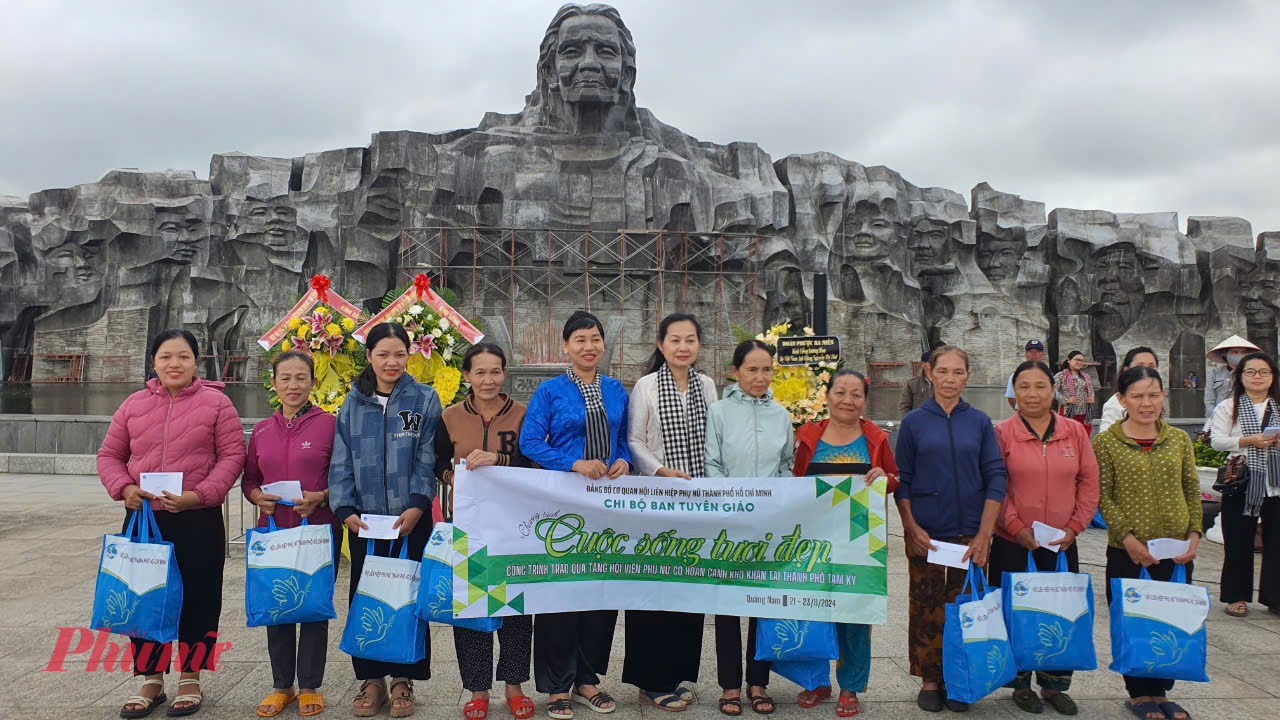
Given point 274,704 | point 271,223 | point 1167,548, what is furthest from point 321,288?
point 271,223

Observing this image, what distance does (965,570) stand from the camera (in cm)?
326

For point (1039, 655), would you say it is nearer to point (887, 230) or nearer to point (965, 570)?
point (965, 570)

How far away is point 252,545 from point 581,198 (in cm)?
1681

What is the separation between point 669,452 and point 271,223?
2061 cm

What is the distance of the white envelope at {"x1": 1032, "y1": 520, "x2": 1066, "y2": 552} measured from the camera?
319 cm

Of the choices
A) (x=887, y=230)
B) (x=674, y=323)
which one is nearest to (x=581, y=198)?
(x=887, y=230)

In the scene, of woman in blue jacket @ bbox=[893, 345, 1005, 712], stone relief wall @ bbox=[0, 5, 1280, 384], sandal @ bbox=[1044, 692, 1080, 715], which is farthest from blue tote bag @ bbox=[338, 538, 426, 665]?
stone relief wall @ bbox=[0, 5, 1280, 384]

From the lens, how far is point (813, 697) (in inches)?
130

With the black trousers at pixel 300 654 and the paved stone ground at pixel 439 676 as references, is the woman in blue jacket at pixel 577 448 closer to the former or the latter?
the paved stone ground at pixel 439 676

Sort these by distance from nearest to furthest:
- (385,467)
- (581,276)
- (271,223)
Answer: (385,467)
(581,276)
(271,223)

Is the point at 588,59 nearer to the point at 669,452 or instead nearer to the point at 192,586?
the point at 669,452

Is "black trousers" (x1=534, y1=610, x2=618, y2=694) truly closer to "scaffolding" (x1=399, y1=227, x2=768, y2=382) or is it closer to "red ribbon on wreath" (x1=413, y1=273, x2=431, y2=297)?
"red ribbon on wreath" (x1=413, y1=273, x2=431, y2=297)

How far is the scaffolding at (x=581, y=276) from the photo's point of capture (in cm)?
1908

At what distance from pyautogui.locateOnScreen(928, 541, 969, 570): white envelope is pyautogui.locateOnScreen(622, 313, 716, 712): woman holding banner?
968mm
